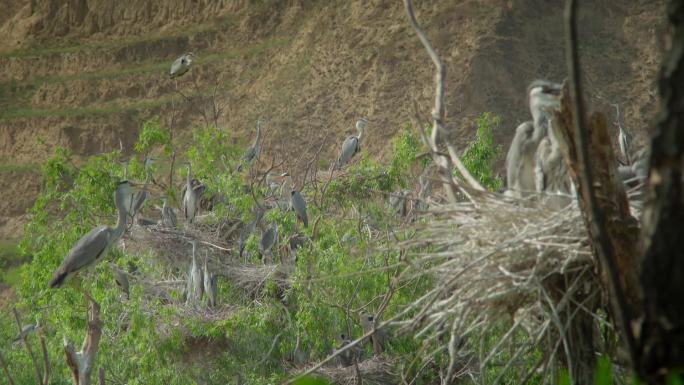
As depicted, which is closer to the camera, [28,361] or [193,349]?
[193,349]

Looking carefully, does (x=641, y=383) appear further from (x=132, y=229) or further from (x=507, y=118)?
(x=507, y=118)

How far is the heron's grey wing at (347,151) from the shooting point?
17797 mm

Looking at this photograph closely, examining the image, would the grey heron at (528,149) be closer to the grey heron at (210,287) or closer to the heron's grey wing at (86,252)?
the heron's grey wing at (86,252)

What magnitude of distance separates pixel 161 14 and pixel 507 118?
1171 cm

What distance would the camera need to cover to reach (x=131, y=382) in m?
10.1

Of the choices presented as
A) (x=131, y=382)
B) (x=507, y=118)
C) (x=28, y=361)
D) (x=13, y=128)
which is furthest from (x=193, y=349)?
(x=13, y=128)

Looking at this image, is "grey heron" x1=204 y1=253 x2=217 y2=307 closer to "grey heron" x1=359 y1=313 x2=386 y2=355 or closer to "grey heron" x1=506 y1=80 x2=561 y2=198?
"grey heron" x1=359 y1=313 x2=386 y2=355

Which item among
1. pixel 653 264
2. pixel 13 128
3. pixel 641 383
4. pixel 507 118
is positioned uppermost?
pixel 653 264

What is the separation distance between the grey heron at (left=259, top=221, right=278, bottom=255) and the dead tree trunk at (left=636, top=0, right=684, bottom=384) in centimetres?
926

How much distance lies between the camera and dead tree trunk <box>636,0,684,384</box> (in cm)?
261

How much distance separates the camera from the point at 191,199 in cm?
1310

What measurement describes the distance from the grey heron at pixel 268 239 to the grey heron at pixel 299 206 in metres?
0.30

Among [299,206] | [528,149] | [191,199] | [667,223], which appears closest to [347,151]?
[191,199]

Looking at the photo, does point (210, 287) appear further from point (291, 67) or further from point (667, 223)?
point (291, 67)
